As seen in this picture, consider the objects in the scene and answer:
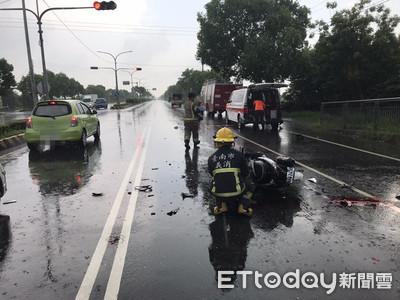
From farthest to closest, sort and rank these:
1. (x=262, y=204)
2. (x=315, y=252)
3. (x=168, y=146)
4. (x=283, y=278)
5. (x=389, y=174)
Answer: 1. (x=168, y=146)
2. (x=389, y=174)
3. (x=262, y=204)
4. (x=315, y=252)
5. (x=283, y=278)

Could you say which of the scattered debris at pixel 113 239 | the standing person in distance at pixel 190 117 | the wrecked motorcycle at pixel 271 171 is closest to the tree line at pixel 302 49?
the standing person in distance at pixel 190 117

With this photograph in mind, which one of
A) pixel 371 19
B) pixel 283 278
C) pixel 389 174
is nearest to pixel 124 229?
pixel 283 278

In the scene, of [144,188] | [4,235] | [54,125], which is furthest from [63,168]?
[4,235]

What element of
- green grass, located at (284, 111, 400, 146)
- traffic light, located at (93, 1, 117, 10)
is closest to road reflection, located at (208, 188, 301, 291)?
green grass, located at (284, 111, 400, 146)

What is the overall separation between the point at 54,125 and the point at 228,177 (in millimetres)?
7480

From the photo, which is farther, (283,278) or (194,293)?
(283,278)

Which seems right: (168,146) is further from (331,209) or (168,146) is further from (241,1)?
(241,1)

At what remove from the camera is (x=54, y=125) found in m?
10.0

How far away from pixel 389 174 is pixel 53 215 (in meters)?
6.91

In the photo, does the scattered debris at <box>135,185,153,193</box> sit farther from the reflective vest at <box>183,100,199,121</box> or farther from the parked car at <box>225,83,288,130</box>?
the parked car at <box>225,83,288,130</box>

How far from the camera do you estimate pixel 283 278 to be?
3.14m

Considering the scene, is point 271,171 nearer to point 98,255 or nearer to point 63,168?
point 98,255

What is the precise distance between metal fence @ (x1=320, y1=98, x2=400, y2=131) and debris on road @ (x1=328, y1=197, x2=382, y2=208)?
875 cm

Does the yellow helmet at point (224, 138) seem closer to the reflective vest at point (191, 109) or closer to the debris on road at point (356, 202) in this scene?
the debris on road at point (356, 202)
